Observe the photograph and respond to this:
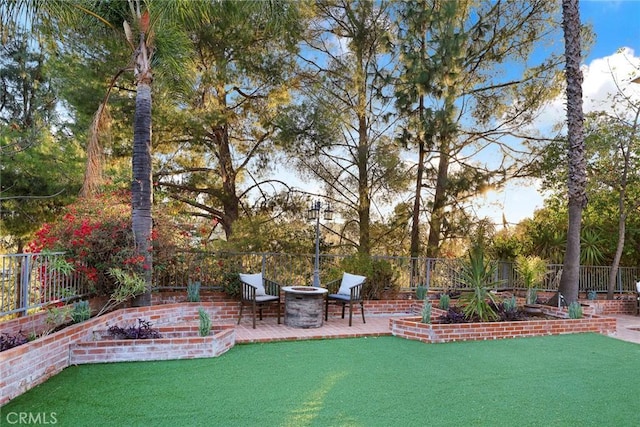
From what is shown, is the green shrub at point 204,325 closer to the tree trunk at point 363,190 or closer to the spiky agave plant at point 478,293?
the spiky agave plant at point 478,293

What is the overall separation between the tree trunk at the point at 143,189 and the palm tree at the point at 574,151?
7566 mm

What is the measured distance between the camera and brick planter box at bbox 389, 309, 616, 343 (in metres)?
5.53

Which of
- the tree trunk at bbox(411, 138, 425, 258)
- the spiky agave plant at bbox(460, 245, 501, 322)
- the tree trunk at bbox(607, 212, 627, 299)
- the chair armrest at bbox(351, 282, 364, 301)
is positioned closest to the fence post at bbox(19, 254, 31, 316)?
the chair armrest at bbox(351, 282, 364, 301)

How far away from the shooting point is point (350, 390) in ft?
11.7

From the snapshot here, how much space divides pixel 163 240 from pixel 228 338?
7.74ft

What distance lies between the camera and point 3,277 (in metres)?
4.20

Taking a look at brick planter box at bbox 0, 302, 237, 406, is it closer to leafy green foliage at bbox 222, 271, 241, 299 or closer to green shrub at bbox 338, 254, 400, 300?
leafy green foliage at bbox 222, 271, 241, 299

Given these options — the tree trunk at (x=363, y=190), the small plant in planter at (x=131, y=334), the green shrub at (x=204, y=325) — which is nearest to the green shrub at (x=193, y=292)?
the small plant in planter at (x=131, y=334)

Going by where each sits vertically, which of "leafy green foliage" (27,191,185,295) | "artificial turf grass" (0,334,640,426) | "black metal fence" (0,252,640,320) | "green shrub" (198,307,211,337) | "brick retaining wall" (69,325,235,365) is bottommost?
"artificial turf grass" (0,334,640,426)

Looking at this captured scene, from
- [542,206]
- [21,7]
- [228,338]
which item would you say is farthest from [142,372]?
[542,206]

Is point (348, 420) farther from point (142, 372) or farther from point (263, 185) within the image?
point (263, 185)

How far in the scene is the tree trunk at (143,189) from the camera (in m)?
5.73

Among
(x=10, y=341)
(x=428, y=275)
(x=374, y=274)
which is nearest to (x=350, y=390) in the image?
(x=10, y=341)

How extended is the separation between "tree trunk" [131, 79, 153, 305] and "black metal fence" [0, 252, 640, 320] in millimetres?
738
